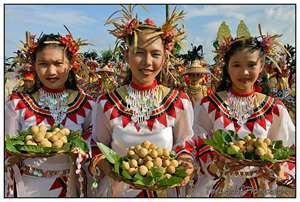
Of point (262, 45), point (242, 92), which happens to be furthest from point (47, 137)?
point (262, 45)

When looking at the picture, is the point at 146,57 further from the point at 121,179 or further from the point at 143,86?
the point at 121,179

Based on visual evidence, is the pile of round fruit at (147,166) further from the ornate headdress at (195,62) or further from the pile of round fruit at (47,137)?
the ornate headdress at (195,62)

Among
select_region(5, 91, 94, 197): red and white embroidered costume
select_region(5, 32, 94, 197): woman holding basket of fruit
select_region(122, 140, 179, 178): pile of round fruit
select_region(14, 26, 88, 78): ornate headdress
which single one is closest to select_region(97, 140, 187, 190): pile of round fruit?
select_region(122, 140, 179, 178): pile of round fruit

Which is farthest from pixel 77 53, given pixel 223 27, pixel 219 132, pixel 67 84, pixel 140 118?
pixel 223 27

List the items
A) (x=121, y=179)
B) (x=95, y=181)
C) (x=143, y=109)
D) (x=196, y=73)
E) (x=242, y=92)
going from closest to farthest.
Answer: (x=121, y=179)
(x=95, y=181)
(x=143, y=109)
(x=242, y=92)
(x=196, y=73)

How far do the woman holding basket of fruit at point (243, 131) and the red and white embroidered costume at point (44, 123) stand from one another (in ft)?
2.58

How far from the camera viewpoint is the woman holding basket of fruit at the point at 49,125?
286 cm

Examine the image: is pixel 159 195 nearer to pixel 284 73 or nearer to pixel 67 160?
pixel 67 160

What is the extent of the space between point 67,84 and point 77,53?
0.80 ft

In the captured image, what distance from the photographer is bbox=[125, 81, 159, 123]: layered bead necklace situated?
9.75 ft

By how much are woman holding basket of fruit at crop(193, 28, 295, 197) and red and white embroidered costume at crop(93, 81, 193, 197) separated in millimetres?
175

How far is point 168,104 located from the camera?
2998 millimetres

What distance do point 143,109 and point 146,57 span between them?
343mm

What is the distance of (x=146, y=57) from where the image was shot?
290 cm
